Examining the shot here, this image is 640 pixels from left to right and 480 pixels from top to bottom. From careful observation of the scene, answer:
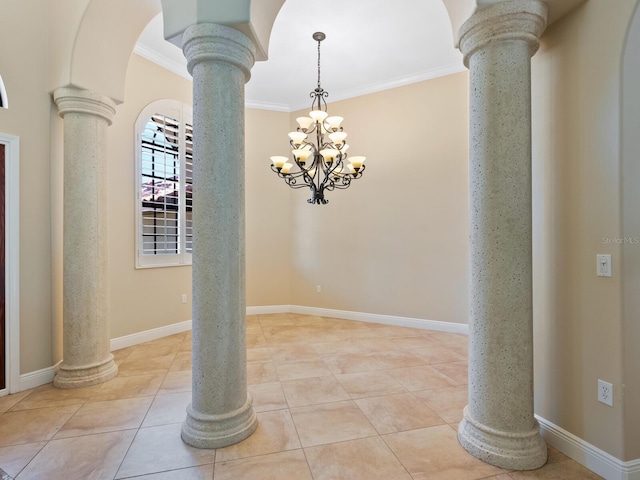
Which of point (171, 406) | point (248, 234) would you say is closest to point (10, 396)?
point (171, 406)

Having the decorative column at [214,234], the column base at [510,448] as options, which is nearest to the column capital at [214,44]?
the decorative column at [214,234]

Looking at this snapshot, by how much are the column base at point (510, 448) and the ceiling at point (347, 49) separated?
3.71m

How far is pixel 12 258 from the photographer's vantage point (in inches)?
110

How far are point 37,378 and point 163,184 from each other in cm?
249

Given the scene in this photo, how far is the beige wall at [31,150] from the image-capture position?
2818mm

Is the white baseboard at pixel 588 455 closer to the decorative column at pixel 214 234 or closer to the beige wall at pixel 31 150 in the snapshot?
the decorative column at pixel 214 234

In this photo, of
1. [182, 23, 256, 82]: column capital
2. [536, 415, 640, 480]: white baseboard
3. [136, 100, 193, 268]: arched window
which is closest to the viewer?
[536, 415, 640, 480]: white baseboard

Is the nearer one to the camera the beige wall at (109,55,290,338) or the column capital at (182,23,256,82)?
the column capital at (182,23,256,82)

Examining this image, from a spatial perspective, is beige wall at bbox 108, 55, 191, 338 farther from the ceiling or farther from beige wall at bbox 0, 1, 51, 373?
beige wall at bbox 0, 1, 51, 373

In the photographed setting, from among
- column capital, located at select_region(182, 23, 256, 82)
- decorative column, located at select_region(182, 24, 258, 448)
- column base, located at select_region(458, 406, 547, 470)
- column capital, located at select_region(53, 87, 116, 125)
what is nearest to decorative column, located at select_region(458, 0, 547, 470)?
column base, located at select_region(458, 406, 547, 470)

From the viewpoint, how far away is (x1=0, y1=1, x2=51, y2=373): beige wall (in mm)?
2818

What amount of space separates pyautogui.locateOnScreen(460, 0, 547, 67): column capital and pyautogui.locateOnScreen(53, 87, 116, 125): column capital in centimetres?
309

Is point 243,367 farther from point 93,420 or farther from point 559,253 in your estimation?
point 559,253

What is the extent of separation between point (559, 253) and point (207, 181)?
2.19m
